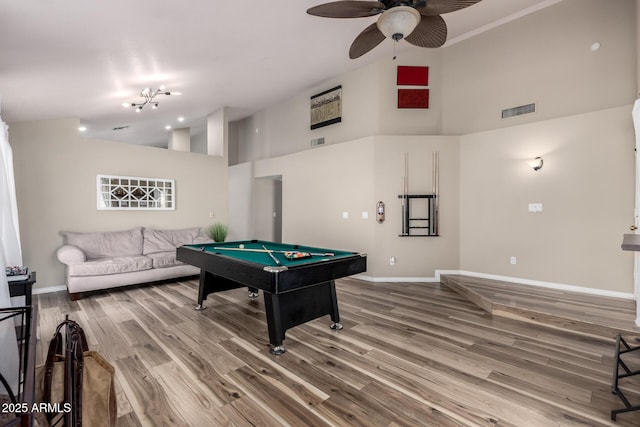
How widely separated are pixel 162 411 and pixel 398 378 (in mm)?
1606

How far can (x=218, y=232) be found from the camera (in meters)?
6.57

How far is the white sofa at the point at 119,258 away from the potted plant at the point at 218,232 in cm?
53

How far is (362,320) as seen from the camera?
11.3ft

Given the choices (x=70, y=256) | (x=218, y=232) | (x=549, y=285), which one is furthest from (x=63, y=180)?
(x=549, y=285)

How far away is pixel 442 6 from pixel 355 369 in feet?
10.0

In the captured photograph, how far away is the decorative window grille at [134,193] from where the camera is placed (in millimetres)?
5402

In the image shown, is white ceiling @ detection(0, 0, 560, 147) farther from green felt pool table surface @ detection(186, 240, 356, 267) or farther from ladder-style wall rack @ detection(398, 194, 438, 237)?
ladder-style wall rack @ detection(398, 194, 438, 237)

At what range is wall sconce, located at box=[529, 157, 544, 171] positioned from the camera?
4.40 metres

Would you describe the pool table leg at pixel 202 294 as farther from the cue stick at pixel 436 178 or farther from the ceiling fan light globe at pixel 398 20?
the cue stick at pixel 436 178

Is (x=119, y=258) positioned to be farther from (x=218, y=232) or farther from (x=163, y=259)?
(x=218, y=232)

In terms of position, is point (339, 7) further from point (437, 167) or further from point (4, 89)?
point (4, 89)

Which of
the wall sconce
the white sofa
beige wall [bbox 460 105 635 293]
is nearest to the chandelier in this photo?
the white sofa

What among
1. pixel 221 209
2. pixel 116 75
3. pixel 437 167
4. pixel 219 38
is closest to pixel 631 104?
pixel 437 167

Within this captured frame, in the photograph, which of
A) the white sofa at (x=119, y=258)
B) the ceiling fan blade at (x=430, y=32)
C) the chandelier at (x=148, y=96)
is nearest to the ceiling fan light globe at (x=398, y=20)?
the ceiling fan blade at (x=430, y=32)
